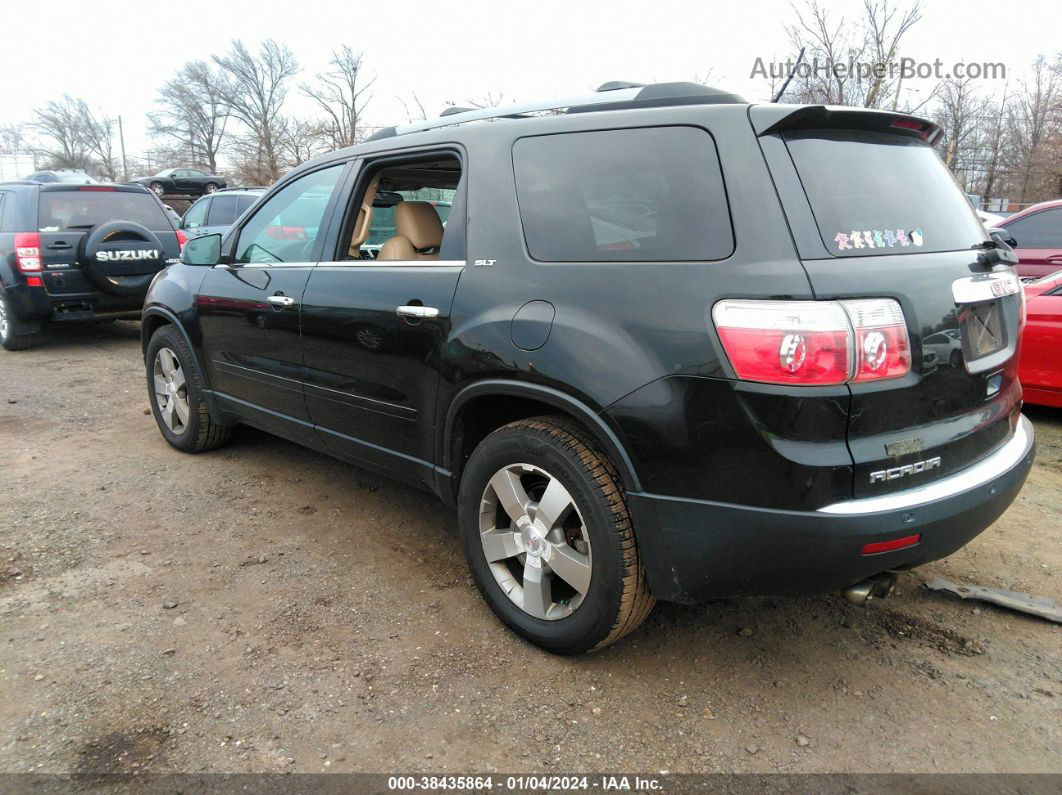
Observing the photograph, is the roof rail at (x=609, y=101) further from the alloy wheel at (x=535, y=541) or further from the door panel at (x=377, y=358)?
the alloy wheel at (x=535, y=541)

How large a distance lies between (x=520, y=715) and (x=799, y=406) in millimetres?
1307

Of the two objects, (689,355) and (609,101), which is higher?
(609,101)

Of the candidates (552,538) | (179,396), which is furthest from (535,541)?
(179,396)

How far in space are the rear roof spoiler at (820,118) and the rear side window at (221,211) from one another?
35.2 feet

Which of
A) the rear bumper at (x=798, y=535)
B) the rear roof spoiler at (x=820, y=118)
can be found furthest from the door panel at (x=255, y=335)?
the rear roof spoiler at (x=820, y=118)

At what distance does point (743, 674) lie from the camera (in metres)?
2.56

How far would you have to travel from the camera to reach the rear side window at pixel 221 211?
11.3 metres

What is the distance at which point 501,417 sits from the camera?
9.40ft

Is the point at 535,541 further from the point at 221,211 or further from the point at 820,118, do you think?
the point at 221,211

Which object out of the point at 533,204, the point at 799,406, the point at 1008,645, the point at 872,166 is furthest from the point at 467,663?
the point at 872,166

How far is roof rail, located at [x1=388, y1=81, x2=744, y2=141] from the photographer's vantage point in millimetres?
2355

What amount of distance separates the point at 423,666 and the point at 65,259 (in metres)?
7.38

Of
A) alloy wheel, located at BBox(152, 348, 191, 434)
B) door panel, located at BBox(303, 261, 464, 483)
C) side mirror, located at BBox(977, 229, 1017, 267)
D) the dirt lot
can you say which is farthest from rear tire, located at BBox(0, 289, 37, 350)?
side mirror, located at BBox(977, 229, 1017, 267)

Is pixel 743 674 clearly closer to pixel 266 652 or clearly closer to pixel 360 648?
pixel 360 648
